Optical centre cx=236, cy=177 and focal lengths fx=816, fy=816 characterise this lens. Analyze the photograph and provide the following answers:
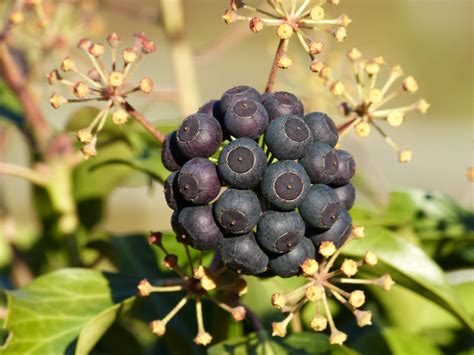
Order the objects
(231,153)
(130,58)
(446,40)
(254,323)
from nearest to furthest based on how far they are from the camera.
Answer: (231,153)
(130,58)
(254,323)
(446,40)

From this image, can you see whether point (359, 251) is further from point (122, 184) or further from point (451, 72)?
point (451, 72)

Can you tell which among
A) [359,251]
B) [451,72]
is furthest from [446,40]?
[359,251]

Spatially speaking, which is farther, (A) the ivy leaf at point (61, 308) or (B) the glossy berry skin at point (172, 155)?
(A) the ivy leaf at point (61, 308)

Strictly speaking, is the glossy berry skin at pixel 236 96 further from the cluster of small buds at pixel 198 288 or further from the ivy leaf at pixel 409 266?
the ivy leaf at pixel 409 266

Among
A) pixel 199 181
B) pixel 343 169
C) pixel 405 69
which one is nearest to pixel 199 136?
pixel 199 181

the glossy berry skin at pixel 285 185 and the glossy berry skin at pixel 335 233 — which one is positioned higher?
the glossy berry skin at pixel 285 185

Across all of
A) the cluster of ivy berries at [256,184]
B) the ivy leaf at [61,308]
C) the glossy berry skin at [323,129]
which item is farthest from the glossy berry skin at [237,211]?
the ivy leaf at [61,308]
